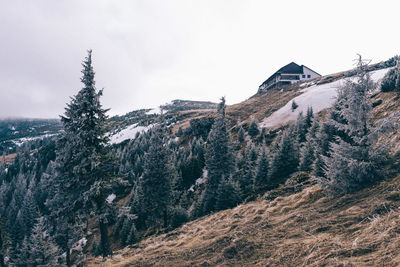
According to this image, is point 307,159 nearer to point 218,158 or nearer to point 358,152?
point 218,158

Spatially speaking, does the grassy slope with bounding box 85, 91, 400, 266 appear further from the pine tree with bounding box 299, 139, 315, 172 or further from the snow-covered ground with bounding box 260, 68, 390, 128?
the snow-covered ground with bounding box 260, 68, 390, 128

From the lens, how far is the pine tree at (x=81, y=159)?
1453 centimetres

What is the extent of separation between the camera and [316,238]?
7320 mm

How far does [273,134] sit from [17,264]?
5305cm

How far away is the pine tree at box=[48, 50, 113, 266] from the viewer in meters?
14.5

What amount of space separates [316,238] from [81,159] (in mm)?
14566

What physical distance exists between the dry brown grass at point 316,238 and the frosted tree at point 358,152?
69 centimetres

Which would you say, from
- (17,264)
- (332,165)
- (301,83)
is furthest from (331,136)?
(301,83)

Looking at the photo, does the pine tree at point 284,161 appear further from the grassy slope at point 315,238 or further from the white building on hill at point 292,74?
the white building on hill at point 292,74

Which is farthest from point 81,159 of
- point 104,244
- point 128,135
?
point 128,135

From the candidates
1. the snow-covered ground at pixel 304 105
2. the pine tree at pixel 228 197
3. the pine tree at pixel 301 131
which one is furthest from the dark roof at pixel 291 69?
the pine tree at pixel 228 197

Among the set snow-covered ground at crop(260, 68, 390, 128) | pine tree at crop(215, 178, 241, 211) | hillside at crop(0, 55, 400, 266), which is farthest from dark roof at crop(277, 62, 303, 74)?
pine tree at crop(215, 178, 241, 211)

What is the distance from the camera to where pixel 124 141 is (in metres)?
114

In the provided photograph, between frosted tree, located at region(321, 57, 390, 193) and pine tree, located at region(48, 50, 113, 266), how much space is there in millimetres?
14220
